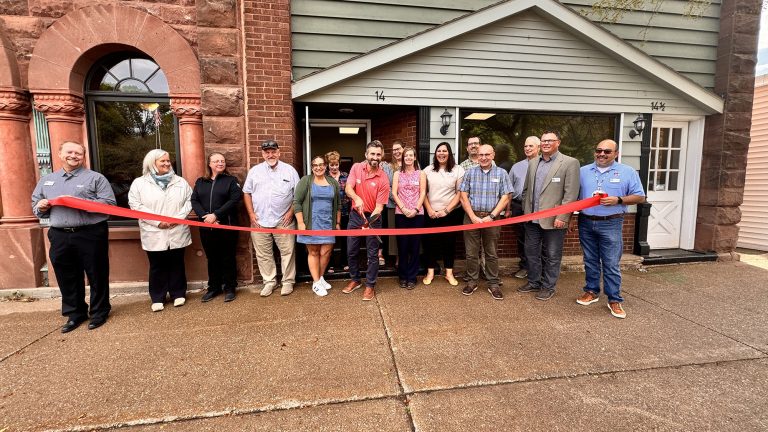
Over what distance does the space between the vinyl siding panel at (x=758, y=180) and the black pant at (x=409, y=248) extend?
304 inches

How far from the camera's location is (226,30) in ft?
14.4

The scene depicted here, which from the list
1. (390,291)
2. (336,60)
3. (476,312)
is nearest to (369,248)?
(390,291)

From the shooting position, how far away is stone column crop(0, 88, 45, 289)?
4.26 metres

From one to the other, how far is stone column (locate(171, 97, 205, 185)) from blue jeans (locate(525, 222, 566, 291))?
436 cm

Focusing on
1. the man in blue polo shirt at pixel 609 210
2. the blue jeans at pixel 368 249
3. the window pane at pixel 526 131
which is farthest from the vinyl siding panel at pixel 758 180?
the blue jeans at pixel 368 249

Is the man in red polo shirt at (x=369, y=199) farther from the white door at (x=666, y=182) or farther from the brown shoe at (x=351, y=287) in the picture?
the white door at (x=666, y=182)

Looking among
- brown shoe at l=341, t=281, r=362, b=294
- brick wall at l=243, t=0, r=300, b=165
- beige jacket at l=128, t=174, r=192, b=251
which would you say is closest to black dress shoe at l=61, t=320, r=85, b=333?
beige jacket at l=128, t=174, r=192, b=251

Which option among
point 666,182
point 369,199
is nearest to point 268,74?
point 369,199

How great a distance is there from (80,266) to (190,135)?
1.97 meters

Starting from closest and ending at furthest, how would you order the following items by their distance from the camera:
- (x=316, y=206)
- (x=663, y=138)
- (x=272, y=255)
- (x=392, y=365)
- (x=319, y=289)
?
(x=392, y=365)
(x=316, y=206)
(x=319, y=289)
(x=272, y=255)
(x=663, y=138)

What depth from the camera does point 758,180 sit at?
7.41 metres

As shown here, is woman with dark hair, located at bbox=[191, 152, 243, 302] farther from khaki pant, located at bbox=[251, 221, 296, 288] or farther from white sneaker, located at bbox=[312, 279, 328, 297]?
white sneaker, located at bbox=[312, 279, 328, 297]

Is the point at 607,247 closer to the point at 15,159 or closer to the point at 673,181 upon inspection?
the point at 673,181

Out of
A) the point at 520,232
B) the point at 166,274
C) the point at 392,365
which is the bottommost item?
the point at 392,365
